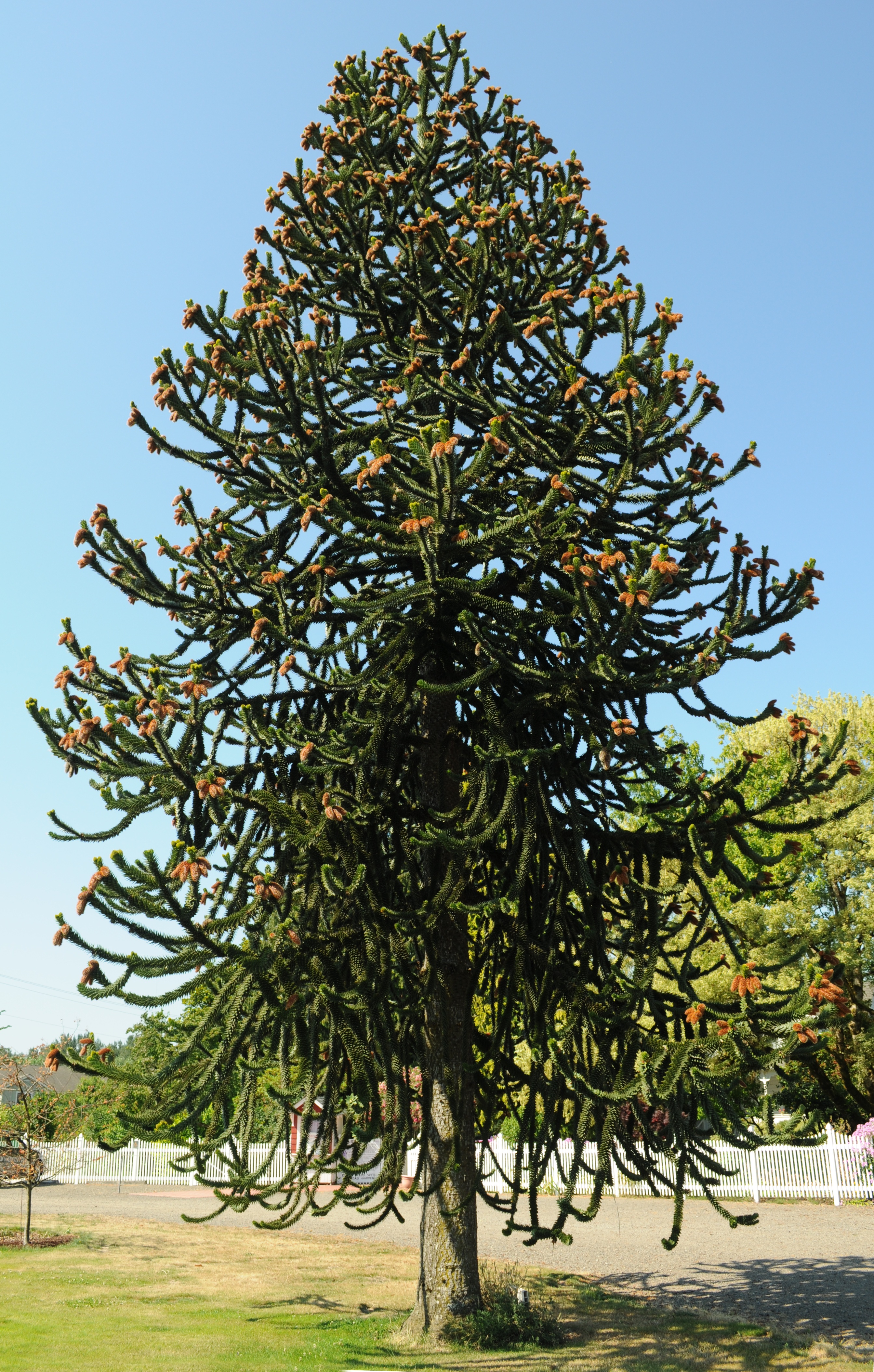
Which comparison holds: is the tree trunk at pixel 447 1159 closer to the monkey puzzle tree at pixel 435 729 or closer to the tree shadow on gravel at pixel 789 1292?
the monkey puzzle tree at pixel 435 729

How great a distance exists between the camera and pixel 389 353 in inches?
409

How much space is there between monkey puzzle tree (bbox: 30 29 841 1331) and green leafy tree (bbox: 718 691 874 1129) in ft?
46.1

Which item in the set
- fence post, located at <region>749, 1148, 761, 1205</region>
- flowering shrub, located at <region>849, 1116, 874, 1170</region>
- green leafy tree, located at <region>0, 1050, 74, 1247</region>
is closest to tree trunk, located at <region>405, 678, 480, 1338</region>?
green leafy tree, located at <region>0, 1050, 74, 1247</region>

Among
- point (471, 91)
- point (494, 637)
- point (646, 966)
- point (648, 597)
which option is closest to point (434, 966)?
point (646, 966)

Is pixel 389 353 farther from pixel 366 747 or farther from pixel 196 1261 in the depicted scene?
pixel 196 1261

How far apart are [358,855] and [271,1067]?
2018mm

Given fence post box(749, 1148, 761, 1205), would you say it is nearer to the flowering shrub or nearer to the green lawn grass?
the flowering shrub

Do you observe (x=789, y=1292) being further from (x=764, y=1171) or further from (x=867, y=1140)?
(x=764, y=1171)

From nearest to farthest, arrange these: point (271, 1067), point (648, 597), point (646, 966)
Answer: point (648, 597) < point (646, 966) < point (271, 1067)

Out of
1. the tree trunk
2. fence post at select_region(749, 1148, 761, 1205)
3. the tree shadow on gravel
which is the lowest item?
fence post at select_region(749, 1148, 761, 1205)

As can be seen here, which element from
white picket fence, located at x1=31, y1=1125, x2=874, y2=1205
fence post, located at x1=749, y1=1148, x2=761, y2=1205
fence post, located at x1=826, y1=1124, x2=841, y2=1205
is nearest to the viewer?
white picket fence, located at x1=31, y1=1125, x2=874, y2=1205

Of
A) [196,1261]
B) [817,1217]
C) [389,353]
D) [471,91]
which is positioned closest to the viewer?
[389,353]

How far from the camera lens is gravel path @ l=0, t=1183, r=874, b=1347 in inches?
468

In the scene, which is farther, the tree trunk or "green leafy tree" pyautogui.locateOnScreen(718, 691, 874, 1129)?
"green leafy tree" pyautogui.locateOnScreen(718, 691, 874, 1129)
